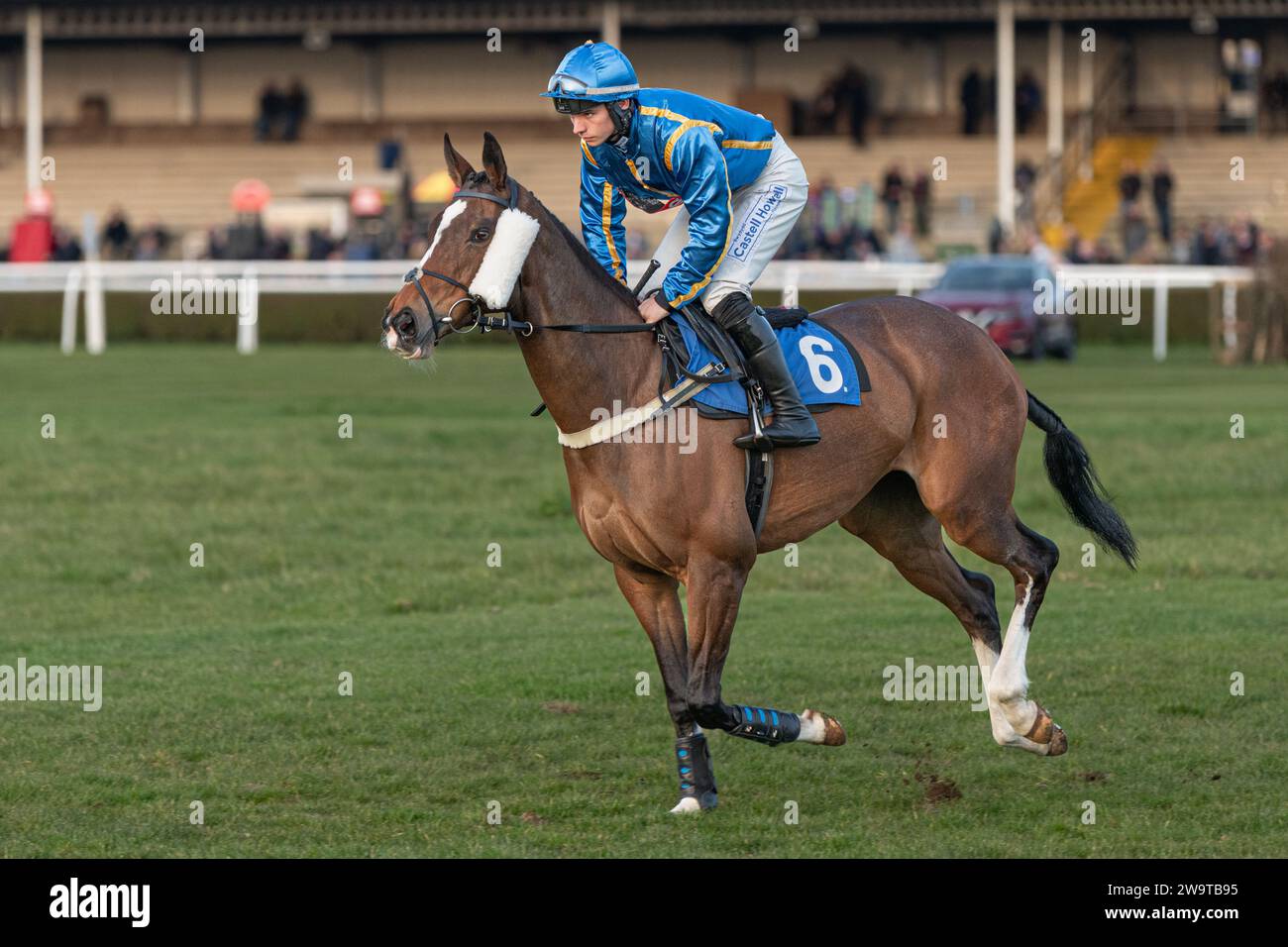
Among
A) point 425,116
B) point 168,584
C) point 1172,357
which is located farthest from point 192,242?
point 168,584

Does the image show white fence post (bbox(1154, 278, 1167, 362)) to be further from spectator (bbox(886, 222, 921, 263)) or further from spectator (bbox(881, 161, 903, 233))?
spectator (bbox(881, 161, 903, 233))

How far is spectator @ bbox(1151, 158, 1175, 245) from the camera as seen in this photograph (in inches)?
1260

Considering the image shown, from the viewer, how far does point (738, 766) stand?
7008 millimetres

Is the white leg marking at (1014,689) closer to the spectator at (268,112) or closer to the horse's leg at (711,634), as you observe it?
the horse's leg at (711,634)

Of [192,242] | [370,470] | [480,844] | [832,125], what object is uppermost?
[832,125]

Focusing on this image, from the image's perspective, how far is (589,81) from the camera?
6016mm

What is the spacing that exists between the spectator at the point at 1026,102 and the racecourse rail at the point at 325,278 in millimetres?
9761

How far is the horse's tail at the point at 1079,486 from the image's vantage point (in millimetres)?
7621

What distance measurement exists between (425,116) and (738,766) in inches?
1390

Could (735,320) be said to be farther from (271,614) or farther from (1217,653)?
(271,614)

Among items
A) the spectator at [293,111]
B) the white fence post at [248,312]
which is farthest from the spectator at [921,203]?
the spectator at [293,111]
